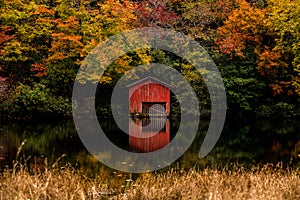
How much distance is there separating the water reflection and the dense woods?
355 cm

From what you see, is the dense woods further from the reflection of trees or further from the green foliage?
the reflection of trees

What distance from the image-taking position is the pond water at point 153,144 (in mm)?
13469

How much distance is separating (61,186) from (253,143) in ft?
37.4

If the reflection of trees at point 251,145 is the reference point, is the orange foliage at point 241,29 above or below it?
above

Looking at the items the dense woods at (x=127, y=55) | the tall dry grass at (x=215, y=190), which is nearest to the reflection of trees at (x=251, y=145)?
the dense woods at (x=127, y=55)

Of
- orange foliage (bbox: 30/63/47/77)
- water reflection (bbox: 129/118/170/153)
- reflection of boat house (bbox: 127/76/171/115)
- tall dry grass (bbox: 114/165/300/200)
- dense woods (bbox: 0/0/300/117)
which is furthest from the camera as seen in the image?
reflection of boat house (bbox: 127/76/171/115)

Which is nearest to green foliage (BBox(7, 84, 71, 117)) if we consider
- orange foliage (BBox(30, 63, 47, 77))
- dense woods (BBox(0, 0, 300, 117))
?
dense woods (BBox(0, 0, 300, 117))

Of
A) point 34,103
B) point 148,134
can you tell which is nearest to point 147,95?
point 34,103

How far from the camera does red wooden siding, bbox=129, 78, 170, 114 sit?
93.1ft

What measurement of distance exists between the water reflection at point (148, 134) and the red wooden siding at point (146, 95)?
1.43m

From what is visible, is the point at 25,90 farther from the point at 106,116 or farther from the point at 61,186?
the point at 61,186

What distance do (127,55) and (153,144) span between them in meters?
11.1

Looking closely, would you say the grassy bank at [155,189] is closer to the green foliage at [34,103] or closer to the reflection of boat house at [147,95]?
the green foliage at [34,103]

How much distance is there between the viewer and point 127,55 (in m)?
27.3
